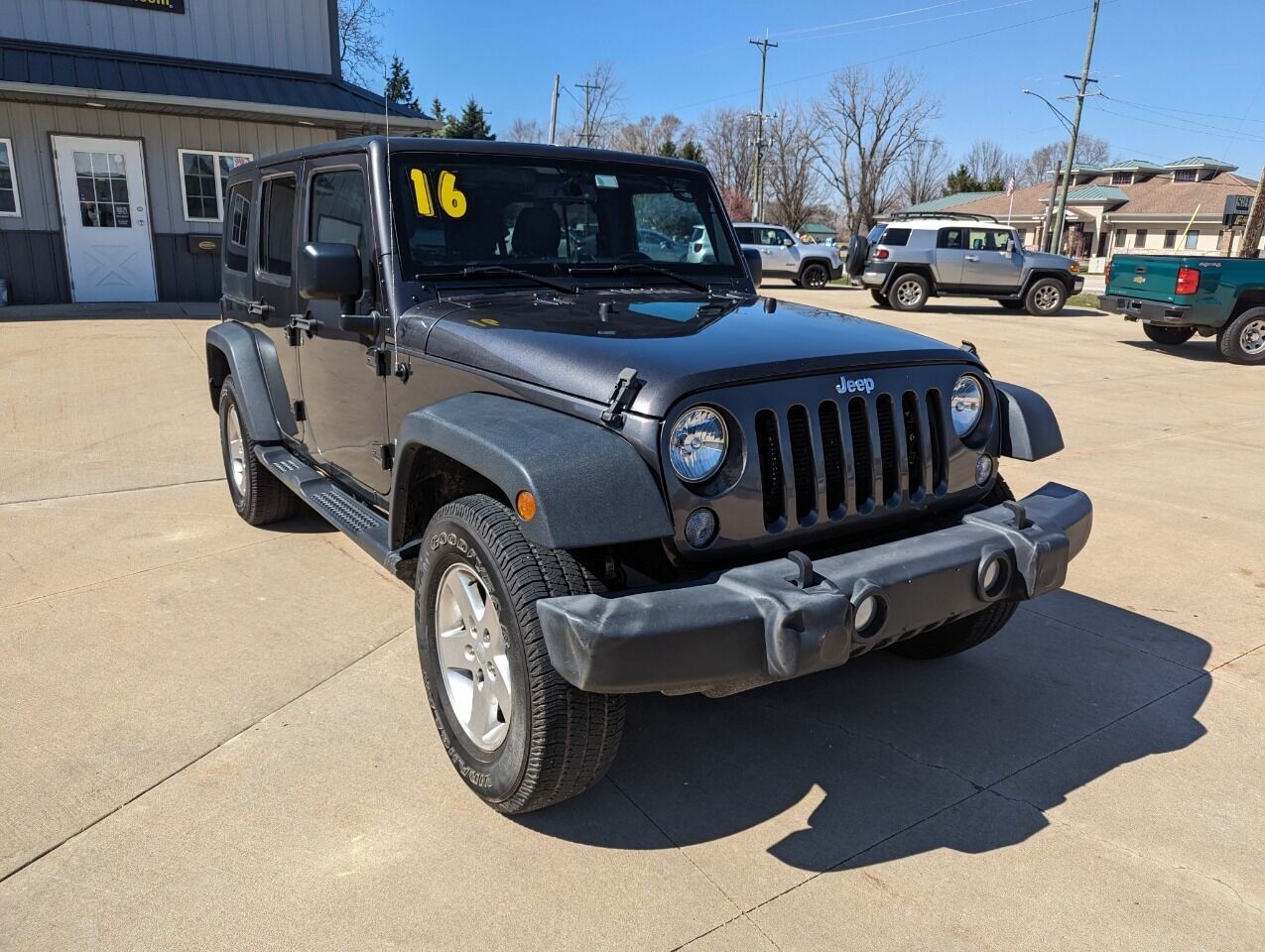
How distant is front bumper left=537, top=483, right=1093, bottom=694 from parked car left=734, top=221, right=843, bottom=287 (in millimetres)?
22820

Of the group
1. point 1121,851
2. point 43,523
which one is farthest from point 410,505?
point 43,523

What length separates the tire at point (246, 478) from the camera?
5004 millimetres

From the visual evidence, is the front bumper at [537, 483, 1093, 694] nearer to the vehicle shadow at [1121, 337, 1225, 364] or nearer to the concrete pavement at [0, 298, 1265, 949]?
the concrete pavement at [0, 298, 1265, 949]

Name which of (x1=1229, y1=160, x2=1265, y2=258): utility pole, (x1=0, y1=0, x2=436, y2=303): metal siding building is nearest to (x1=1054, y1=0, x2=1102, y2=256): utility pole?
(x1=1229, y1=160, x2=1265, y2=258): utility pole

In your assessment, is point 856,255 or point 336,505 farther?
point 856,255

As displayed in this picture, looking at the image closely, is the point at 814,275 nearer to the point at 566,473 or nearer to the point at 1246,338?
the point at 1246,338

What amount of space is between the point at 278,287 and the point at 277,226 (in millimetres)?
299

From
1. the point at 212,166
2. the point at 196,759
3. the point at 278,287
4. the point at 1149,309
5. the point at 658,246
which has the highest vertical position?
the point at 212,166

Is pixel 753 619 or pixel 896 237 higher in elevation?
pixel 896 237

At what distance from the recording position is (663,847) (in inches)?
104

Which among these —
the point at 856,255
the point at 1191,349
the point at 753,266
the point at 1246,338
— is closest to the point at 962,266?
the point at 1191,349

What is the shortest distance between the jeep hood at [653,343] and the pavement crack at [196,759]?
1304 millimetres

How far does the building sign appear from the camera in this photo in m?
14.5

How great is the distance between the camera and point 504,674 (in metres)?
2.64
